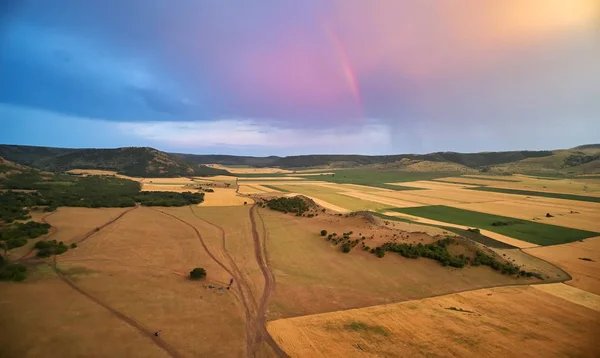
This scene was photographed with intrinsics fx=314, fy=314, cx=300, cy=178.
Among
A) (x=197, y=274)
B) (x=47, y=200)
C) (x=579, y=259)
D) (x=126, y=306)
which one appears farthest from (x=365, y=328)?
(x=47, y=200)

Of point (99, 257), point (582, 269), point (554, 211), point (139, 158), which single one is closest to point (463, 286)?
point (582, 269)

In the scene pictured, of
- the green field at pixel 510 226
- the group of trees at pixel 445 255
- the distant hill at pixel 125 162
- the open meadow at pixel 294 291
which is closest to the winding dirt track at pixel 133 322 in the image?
the open meadow at pixel 294 291

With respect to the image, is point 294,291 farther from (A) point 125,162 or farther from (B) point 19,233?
(A) point 125,162

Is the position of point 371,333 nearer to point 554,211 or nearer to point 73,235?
point 73,235

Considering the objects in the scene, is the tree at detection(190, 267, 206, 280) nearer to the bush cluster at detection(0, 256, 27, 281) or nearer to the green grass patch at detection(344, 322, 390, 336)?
the bush cluster at detection(0, 256, 27, 281)

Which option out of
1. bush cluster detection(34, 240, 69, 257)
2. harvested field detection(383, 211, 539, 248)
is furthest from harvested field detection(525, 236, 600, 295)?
bush cluster detection(34, 240, 69, 257)

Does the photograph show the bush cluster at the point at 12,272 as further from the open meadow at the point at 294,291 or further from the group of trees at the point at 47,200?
the group of trees at the point at 47,200
